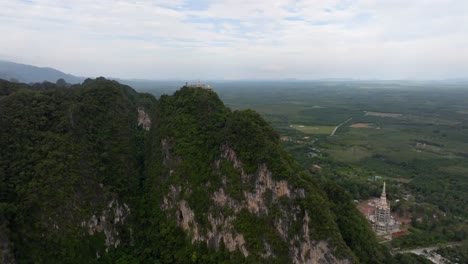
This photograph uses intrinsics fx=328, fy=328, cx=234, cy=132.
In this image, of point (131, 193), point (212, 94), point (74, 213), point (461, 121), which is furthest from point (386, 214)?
point (461, 121)

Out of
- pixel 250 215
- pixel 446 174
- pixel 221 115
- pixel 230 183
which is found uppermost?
pixel 221 115

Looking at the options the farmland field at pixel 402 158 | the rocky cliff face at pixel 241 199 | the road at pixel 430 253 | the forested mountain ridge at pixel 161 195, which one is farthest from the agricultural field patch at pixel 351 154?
the rocky cliff face at pixel 241 199

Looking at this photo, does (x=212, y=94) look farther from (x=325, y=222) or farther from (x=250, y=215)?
(x=325, y=222)

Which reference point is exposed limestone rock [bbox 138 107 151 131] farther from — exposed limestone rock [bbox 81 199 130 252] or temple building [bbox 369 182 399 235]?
temple building [bbox 369 182 399 235]

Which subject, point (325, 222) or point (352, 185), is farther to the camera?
point (352, 185)

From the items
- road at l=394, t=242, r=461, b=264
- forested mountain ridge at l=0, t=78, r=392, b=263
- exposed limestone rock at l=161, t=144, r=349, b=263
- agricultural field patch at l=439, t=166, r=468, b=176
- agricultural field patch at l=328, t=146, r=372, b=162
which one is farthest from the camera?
agricultural field patch at l=328, t=146, r=372, b=162

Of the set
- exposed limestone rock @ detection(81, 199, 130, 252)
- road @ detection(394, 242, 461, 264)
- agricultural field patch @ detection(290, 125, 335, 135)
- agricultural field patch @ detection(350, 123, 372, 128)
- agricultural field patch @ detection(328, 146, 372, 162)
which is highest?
exposed limestone rock @ detection(81, 199, 130, 252)

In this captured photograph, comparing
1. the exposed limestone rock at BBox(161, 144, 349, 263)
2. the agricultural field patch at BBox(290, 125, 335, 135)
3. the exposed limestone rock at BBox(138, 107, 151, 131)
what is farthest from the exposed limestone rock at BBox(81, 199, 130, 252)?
the agricultural field patch at BBox(290, 125, 335, 135)
